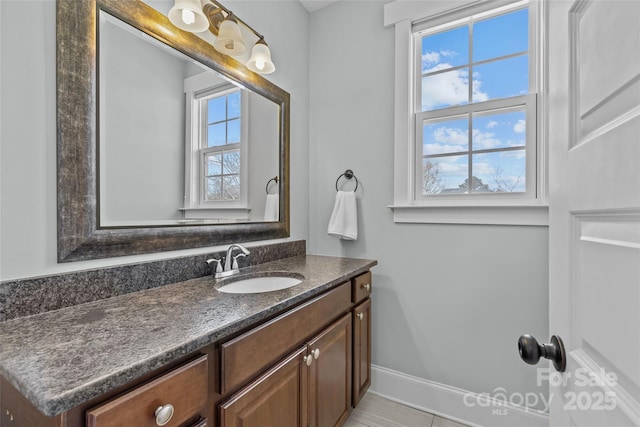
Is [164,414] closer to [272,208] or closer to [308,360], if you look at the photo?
[308,360]

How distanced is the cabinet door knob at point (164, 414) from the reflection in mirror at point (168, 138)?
26.6 inches

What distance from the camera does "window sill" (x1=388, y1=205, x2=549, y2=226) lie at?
148 cm

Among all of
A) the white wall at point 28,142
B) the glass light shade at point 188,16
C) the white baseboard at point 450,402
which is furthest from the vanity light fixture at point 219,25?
the white baseboard at point 450,402

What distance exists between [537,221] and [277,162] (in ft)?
4.92

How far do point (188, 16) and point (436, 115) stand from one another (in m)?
1.43

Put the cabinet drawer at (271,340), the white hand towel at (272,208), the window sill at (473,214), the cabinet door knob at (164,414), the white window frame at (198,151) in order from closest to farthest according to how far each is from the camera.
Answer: the cabinet door knob at (164,414) → the cabinet drawer at (271,340) → the white window frame at (198,151) → the window sill at (473,214) → the white hand towel at (272,208)

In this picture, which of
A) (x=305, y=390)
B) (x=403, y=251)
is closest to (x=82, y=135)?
(x=305, y=390)

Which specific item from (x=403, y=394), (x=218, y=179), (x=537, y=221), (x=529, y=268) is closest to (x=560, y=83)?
(x=537, y=221)

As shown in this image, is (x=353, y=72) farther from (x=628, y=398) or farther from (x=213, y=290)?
(x=628, y=398)

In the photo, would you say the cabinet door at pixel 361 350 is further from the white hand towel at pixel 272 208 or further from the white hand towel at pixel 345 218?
the white hand towel at pixel 272 208

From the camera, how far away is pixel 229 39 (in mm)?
1341

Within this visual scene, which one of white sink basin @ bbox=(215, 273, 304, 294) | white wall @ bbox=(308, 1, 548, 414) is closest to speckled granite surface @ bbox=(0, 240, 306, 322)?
white sink basin @ bbox=(215, 273, 304, 294)

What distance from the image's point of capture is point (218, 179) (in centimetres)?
145

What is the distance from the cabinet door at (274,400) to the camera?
2.67 ft
